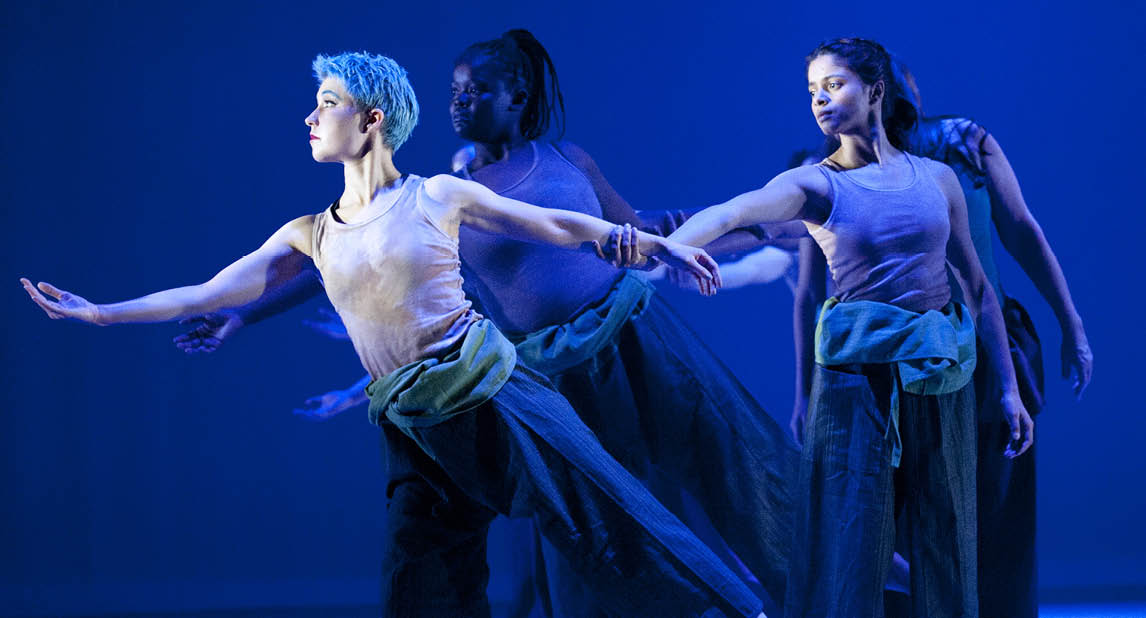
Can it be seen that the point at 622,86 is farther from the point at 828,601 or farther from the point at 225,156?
the point at 828,601

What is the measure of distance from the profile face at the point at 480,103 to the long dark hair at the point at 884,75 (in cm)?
75

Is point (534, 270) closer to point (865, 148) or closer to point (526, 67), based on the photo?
point (526, 67)

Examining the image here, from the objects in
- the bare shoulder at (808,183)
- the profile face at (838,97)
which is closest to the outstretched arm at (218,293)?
the bare shoulder at (808,183)

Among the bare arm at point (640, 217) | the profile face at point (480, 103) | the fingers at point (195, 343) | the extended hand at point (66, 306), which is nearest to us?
the extended hand at point (66, 306)

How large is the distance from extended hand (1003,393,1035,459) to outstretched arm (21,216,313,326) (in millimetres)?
1616

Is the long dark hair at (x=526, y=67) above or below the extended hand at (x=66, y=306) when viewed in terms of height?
above

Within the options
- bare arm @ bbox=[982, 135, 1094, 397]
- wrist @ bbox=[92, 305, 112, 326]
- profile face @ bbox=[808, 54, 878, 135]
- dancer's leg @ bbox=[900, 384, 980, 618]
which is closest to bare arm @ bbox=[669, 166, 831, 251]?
profile face @ bbox=[808, 54, 878, 135]

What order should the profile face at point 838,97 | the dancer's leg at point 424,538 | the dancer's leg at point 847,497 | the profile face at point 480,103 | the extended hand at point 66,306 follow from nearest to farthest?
the dancer's leg at point 424,538 < the extended hand at point 66,306 < the dancer's leg at point 847,497 < the profile face at point 838,97 < the profile face at point 480,103

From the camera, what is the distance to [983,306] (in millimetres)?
2859

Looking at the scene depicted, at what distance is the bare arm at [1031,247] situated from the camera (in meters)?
3.06

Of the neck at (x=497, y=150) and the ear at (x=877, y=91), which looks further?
the neck at (x=497, y=150)

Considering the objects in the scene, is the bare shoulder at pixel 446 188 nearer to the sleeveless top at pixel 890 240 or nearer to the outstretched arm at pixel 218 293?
the outstretched arm at pixel 218 293

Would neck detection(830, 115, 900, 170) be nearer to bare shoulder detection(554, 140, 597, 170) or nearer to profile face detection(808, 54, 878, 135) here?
profile face detection(808, 54, 878, 135)

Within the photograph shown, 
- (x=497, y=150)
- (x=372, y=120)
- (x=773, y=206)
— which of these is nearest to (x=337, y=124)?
(x=372, y=120)
